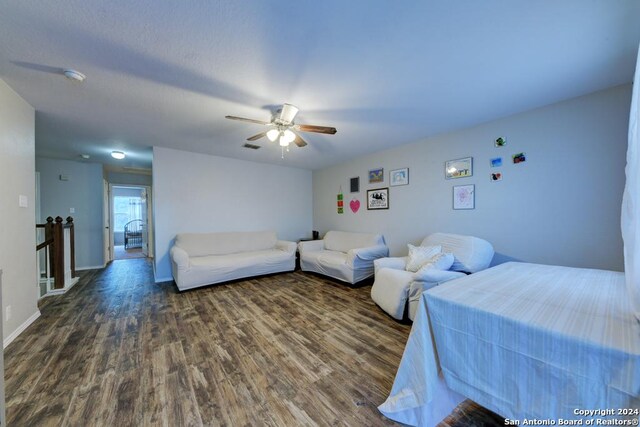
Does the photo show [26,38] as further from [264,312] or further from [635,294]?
[635,294]

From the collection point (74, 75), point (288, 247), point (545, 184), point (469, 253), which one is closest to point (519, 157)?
point (545, 184)

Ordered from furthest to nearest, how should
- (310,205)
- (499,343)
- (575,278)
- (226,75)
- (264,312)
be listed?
(310,205)
(264,312)
(226,75)
(575,278)
(499,343)

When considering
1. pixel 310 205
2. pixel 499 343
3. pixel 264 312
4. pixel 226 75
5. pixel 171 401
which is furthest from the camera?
pixel 310 205

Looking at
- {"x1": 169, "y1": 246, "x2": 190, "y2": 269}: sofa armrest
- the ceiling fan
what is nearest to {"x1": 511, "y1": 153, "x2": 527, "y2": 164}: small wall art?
the ceiling fan

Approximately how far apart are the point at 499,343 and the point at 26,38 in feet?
10.6

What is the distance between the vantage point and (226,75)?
1.89m

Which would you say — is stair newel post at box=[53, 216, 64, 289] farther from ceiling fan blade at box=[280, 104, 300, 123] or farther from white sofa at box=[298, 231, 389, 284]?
ceiling fan blade at box=[280, 104, 300, 123]

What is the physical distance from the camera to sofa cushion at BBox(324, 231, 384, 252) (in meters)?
4.14

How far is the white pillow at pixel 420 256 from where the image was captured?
2766 millimetres

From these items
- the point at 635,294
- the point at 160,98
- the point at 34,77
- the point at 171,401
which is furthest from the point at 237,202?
the point at 635,294

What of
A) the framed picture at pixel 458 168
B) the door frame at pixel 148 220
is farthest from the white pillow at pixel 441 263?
the door frame at pixel 148 220

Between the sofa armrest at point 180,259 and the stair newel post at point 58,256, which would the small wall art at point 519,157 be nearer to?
the sofa armrest at point 180,259

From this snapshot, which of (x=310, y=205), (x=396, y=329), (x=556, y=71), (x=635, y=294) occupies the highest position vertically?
(x=556, y=71)

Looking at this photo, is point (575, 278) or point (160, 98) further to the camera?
point (160, 98)
